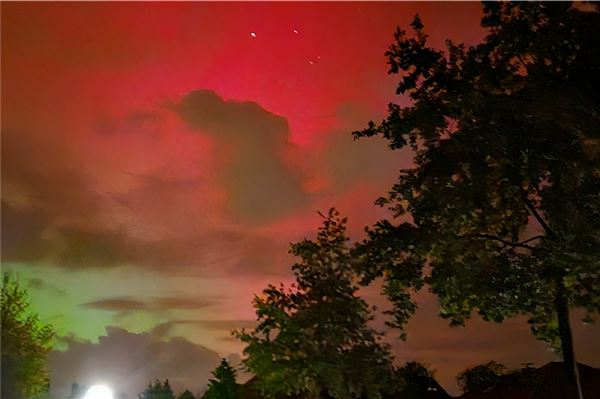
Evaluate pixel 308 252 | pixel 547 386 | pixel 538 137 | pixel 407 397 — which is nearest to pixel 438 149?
pixel 538 137

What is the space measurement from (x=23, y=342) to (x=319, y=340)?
67.0 ft

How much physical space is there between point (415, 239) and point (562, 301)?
11.4 ft

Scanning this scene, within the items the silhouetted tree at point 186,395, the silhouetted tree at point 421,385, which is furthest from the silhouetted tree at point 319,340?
the silhouetted tree at point 186,395

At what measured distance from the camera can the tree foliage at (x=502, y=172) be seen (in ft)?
41.2

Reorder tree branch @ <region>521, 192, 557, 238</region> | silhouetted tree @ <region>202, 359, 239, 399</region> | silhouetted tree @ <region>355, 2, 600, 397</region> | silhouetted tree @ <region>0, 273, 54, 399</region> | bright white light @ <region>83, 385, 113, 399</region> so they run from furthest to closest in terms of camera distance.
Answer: silhouetted tree @ <region>0, 273, 54, 399</region>, silhouetted tree @ <region>202, 359, 239, 399</region>, bright white light @ <region>83, 385, 113, 399</region>, tree branch @ <region>521, 192, 557, 238</region>, silhouetted tree @ <region>355, 2, 600, 397</region>

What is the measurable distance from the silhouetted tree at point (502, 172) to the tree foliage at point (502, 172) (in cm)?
3

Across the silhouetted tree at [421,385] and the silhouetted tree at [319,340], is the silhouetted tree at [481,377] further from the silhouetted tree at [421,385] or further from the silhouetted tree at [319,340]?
the silhouetted tree at [319,340]

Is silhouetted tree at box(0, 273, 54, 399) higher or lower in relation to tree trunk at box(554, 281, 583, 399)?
higher

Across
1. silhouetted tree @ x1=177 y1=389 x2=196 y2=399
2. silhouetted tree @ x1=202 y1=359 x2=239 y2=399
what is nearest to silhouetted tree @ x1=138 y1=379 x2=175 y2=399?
silhouetted tree @ x1=177 y1=389 x2=196 y2=399

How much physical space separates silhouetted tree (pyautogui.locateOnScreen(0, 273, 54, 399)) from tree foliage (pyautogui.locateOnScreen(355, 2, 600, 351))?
1823 cm

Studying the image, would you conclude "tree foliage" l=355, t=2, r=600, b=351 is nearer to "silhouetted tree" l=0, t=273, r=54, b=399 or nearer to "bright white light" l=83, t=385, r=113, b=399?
"bright white light" l=83, t=385, r=113, b=399

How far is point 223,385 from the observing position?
22.9 m

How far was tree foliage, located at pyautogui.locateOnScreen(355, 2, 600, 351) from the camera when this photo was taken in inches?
494

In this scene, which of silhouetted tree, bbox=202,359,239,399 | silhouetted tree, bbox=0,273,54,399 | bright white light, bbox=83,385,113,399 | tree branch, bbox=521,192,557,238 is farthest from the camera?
silhouetted tree, bbox=0,273,54,399
